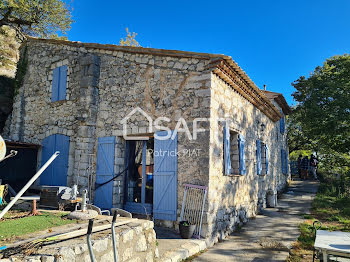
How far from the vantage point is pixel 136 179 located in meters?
6.96

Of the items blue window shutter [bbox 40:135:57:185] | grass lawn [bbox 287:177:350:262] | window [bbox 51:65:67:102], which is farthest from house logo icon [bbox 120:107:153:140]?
grass lawn [bbox 287:177:350:262]

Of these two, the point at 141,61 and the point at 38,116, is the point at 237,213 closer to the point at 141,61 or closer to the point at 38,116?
the point at 141,61

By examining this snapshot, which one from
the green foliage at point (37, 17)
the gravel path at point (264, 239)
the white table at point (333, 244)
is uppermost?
the green foliage at point (37, 17)

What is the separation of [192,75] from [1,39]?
1215cm

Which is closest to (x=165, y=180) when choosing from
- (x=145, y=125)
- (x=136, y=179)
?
(x=145, y=125)

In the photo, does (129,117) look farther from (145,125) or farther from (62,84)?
(62,84)

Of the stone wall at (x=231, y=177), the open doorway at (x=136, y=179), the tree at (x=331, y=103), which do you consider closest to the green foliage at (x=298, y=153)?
the tree at (x=331, y=103)

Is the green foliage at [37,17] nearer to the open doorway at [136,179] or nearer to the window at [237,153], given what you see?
the open doorway at [136,179]

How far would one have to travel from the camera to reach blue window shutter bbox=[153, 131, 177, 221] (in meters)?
5.59

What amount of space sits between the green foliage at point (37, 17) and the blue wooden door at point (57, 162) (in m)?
9.22

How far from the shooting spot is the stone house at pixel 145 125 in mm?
5602

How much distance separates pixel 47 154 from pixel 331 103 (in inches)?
449

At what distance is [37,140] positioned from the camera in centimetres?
812

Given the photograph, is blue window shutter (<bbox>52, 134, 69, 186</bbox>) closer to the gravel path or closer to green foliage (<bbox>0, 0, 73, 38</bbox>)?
the gravel path
